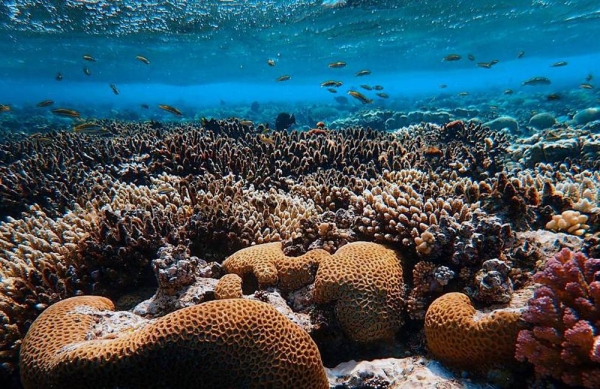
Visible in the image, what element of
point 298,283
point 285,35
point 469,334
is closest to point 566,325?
point 469,334

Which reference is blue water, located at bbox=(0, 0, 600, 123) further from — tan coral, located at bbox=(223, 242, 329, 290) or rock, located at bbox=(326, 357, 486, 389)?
rock, located at bbox=(326, 357, 486, 389)

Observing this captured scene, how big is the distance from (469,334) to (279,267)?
189 centimetres

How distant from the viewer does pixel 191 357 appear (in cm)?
232

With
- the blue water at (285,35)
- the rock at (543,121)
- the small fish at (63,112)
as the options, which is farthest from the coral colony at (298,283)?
the blue water at (285,35)

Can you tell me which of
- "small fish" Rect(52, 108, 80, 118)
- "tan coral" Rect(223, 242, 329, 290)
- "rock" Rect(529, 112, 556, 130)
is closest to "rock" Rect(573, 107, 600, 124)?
"rock" Rect(529, 112, 556, 130)

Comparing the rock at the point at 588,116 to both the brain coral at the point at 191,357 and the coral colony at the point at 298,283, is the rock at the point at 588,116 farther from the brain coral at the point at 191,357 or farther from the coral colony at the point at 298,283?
the brain coral at the point at 191,357

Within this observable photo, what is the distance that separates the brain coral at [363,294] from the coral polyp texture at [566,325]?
43.2 inches

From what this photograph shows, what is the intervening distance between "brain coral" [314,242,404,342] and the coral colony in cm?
2

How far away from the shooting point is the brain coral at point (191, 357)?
2307 mm

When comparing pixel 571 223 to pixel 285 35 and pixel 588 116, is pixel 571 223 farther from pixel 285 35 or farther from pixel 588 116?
pixel 285 35

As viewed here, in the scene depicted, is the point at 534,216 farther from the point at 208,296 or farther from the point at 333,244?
the point at 208,296

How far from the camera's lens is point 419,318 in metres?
3.15

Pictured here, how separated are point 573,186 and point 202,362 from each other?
16.7 feet

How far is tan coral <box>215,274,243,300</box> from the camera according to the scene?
3.18 meters
